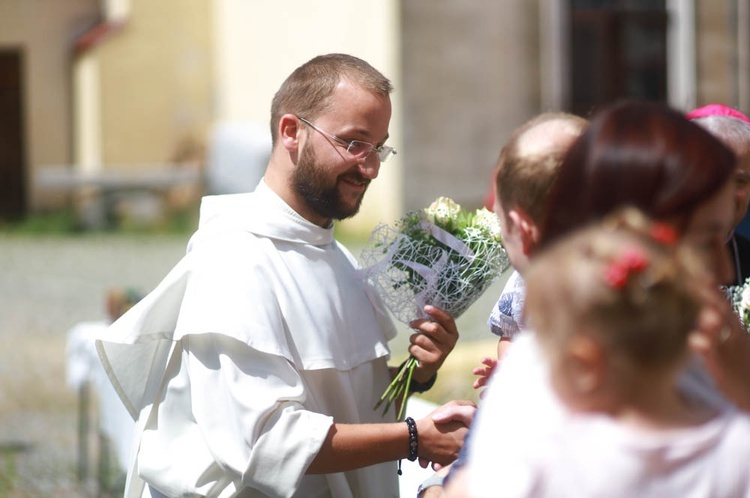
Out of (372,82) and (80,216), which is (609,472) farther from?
(80,216)

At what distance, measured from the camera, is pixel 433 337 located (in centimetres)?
275

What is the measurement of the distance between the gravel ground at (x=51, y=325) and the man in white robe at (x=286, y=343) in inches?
136

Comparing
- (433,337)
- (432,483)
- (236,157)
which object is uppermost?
(433,337)

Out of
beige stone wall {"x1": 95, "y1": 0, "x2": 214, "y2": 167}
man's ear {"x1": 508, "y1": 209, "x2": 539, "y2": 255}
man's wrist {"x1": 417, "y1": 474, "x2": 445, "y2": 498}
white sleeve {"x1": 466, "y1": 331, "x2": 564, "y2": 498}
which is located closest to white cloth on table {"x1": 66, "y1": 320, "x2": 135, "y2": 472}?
man's wrist {"x1": 417, "y1": 474, "x2": 445, "y2": 498}

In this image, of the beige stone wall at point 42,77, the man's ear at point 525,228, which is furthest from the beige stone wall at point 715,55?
the man's ear at point 525,228

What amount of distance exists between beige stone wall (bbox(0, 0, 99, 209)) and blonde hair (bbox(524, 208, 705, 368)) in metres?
18.8

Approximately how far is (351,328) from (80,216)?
618 inches

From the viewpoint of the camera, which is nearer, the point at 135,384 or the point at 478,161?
→ the point at 135,384

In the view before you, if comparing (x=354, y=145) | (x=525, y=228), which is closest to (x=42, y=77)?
(x=354, y=145)

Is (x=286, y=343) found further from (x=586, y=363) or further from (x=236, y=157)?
(x=236, y=157)

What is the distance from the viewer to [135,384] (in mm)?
2826

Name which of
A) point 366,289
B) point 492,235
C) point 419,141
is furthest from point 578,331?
point 419,141

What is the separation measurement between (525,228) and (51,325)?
8.82 metres

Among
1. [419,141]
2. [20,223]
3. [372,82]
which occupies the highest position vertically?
[372,82]
